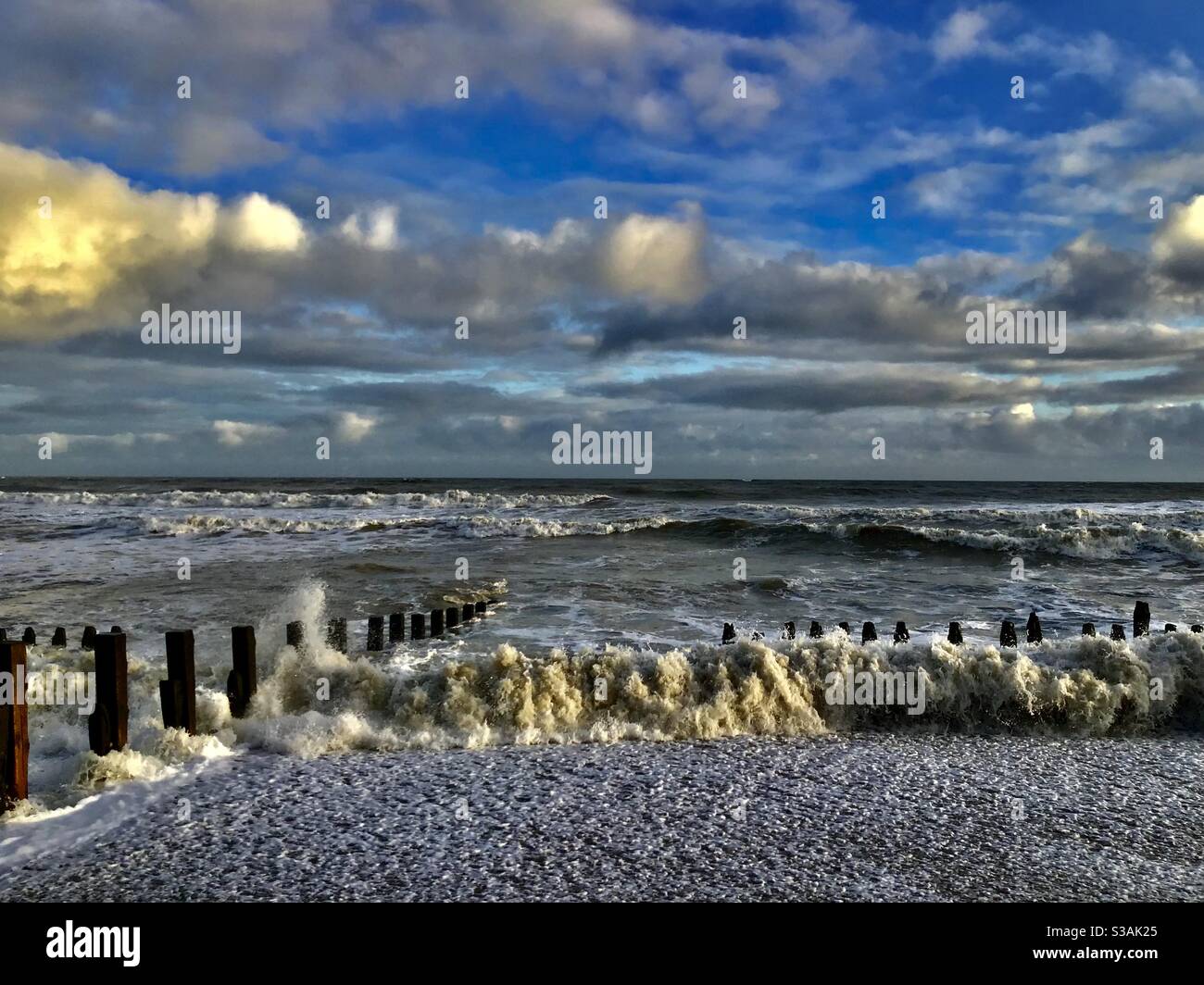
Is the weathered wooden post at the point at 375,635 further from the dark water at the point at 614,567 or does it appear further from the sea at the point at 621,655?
the dark water at the point at 614,567

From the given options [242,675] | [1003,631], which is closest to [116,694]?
[242,675]

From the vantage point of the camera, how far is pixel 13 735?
18.8ft

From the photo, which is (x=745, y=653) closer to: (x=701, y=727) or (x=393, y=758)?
(x=701, y=727)

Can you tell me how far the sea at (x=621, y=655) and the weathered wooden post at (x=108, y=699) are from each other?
122mm

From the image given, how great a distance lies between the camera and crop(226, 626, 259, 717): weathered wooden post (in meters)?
7.80

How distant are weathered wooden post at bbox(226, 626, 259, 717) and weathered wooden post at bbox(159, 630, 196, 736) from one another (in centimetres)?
64

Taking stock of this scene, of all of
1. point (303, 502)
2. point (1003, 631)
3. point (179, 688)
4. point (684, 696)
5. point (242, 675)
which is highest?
point (303, 502)

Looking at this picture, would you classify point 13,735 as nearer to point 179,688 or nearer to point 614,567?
point 179,688

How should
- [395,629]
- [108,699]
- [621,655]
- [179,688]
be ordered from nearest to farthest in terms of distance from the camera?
1. [108,699]
2. [179,688]
3. [621,655]
4. [395,629]

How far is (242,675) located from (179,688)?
932 millimetres

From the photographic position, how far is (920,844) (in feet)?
17.1

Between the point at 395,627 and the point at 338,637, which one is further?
the point at 395,627
